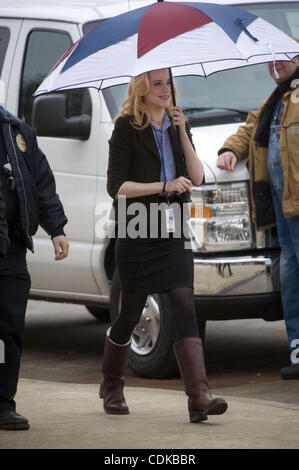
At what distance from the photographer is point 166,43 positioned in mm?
5906

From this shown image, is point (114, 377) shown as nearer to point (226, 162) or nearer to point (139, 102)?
point (139, 102)

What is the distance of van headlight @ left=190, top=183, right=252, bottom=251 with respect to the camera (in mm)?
7469

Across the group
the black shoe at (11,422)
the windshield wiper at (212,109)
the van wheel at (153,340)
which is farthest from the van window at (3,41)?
the black shoe at (11,422)

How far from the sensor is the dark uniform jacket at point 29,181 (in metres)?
5.75

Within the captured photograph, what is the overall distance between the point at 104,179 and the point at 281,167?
125 centimetres

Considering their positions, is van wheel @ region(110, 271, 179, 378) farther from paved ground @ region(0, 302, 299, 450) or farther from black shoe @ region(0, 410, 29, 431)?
black shoe @ region(0, 410, 29, 431)

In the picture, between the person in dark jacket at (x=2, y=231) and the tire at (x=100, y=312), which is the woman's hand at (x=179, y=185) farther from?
the tire at (x=100, y=312)

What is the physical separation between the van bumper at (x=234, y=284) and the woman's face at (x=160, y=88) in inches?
62.4

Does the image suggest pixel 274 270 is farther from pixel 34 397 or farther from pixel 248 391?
pixel 34 397

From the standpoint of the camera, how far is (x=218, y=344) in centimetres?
940

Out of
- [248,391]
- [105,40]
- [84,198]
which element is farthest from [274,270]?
[105,40]

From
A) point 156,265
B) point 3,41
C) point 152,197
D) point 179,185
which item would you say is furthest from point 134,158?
point 3,41

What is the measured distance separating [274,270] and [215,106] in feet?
4.07

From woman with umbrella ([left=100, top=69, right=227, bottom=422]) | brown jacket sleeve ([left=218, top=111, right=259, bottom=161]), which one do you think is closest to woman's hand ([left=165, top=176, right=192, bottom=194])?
woman with umbrella ([left=100, top=69, right=227, bottom=422])
